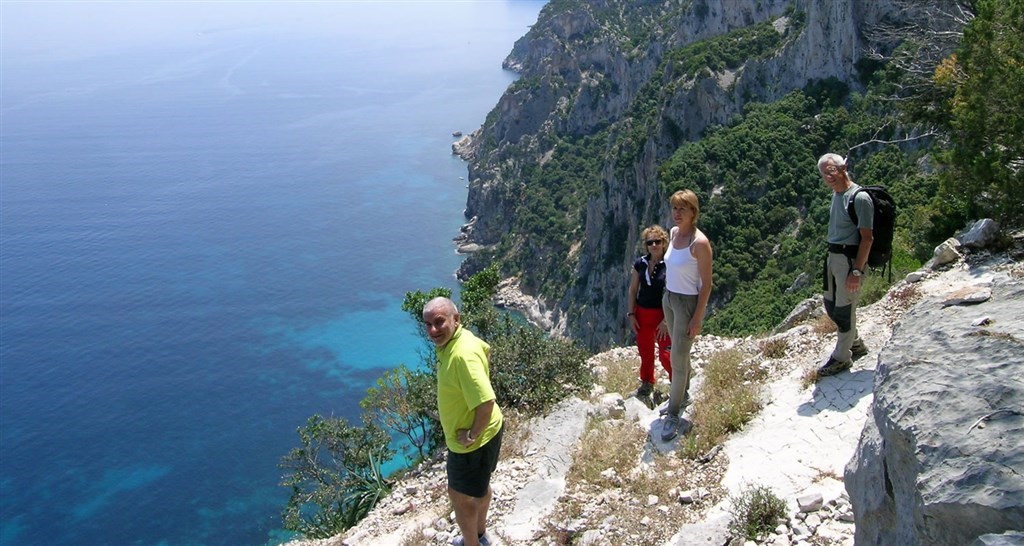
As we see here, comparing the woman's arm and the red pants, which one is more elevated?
the woman's arm

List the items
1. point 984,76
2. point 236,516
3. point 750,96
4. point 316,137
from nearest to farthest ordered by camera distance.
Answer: point 984,76 → point 236,516 → point 750,96 → point 316,137

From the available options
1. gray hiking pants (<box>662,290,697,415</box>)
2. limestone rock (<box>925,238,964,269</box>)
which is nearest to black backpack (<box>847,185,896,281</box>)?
gray hiking pants (<box>662,290,697,415</box>)

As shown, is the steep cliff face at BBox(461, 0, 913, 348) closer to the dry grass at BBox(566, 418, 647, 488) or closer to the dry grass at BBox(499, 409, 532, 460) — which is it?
the dry grass at BBox(499, 409, 532, 460)

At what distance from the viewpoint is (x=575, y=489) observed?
21.9 feet

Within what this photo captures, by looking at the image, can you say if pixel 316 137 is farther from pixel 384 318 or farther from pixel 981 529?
pixel 981 529

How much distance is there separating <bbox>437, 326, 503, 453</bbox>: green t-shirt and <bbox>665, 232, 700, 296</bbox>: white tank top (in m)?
2.00

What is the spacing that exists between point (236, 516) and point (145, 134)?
10358 centimetres

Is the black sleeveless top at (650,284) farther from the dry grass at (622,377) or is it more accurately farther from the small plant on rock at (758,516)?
the small plant on rock at (758,516)

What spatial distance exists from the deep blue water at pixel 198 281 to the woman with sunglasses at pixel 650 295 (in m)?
33.7

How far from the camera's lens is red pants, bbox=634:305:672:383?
7500 mm

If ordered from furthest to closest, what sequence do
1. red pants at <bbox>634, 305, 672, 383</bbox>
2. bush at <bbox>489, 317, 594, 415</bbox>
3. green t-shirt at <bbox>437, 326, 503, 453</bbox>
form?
bush at <bbox>489, 317, 594, 415</bbox> → red pants at <bbox>634, 305, 672, 383</bbox> → green t-shirt at <bbox>437, 326, 503, 453</bbox>

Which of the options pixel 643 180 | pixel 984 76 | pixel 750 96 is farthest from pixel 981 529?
pixel 643 180

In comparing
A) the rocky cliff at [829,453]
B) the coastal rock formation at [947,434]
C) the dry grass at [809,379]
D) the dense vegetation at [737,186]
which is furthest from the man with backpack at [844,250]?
the dense vegetation at [737,186]

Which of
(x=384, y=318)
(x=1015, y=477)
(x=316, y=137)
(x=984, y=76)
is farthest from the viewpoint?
(x=316, y=137)
